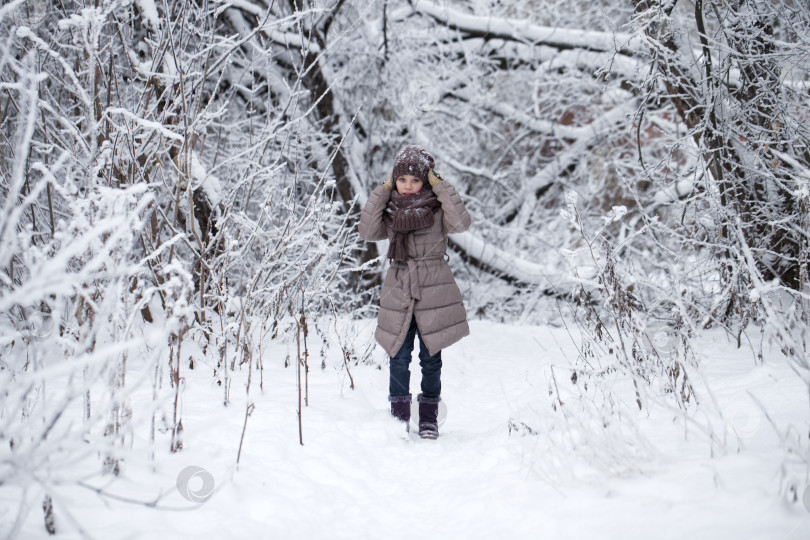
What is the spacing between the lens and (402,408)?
112 inches

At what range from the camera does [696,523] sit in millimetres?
1366

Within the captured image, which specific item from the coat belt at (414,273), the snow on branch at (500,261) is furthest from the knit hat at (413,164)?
the snow on branch at (500,261)

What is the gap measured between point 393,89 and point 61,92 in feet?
11.7

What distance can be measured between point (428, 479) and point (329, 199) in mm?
3256

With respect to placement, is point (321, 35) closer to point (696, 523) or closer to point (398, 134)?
point (398, 134)

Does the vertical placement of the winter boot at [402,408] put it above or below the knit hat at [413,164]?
below

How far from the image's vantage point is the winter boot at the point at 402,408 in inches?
112

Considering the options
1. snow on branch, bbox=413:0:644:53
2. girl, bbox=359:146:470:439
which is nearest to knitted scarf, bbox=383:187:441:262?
girl, bbox=359:146:470:439

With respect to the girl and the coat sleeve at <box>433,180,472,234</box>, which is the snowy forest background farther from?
the coat sleeve at <box>433,180,472,234</box>

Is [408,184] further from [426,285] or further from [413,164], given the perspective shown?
[426,285]

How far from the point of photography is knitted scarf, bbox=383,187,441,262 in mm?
2744

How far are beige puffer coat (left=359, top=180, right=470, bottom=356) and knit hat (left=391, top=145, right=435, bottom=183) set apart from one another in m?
0.10

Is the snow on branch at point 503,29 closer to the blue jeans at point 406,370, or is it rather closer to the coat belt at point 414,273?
the coat belt at point 414,273

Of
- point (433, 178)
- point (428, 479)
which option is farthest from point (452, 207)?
point (428, 479)
